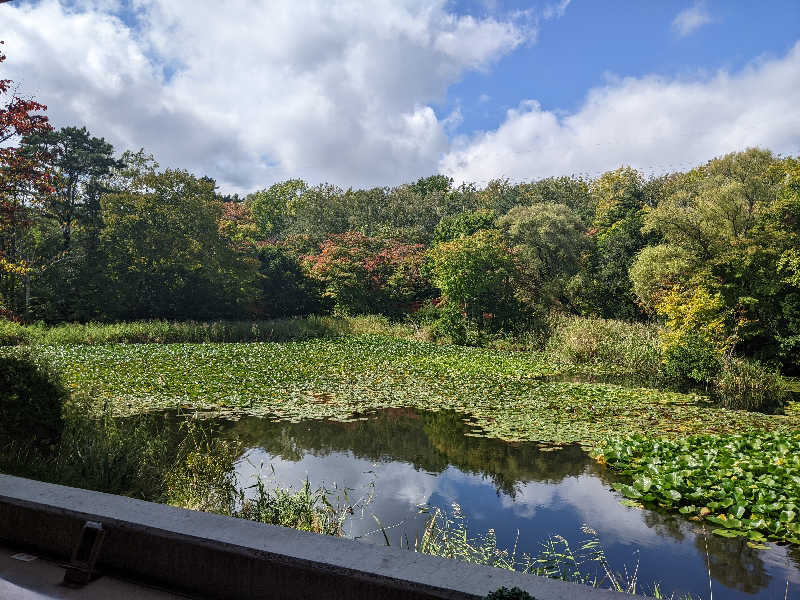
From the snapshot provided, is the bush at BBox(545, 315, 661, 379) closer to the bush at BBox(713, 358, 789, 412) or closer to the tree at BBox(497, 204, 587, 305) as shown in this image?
the bush at BBox(713, 358, 789, 412)

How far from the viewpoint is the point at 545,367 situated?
12.6m

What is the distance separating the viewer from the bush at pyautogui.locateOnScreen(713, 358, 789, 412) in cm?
988

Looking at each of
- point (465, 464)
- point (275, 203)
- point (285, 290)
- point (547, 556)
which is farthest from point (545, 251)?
point (275, 203)

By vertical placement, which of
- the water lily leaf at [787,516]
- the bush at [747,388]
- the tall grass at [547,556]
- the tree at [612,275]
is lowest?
the tall grass at [547,556]

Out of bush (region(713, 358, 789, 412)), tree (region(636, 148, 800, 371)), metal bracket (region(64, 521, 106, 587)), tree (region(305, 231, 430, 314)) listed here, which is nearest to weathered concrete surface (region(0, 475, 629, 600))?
metal bracket (region(64, 521, 106, 587))

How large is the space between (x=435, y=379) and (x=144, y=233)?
520 inches

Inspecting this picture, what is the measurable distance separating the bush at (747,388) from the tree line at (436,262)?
0.50m

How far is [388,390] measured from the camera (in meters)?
9.95

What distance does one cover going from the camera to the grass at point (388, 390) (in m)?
7.84

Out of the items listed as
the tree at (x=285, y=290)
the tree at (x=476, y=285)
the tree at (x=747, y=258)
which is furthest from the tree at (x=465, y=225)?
the tree at (x=747, y=258)

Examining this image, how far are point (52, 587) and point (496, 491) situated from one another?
13.5 ft

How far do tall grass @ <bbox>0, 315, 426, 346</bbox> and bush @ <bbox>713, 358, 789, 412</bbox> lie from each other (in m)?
9.03

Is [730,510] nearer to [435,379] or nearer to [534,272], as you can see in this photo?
[435,379]

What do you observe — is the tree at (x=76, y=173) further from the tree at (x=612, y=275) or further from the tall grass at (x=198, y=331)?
the tree at (x=612, y=275)
